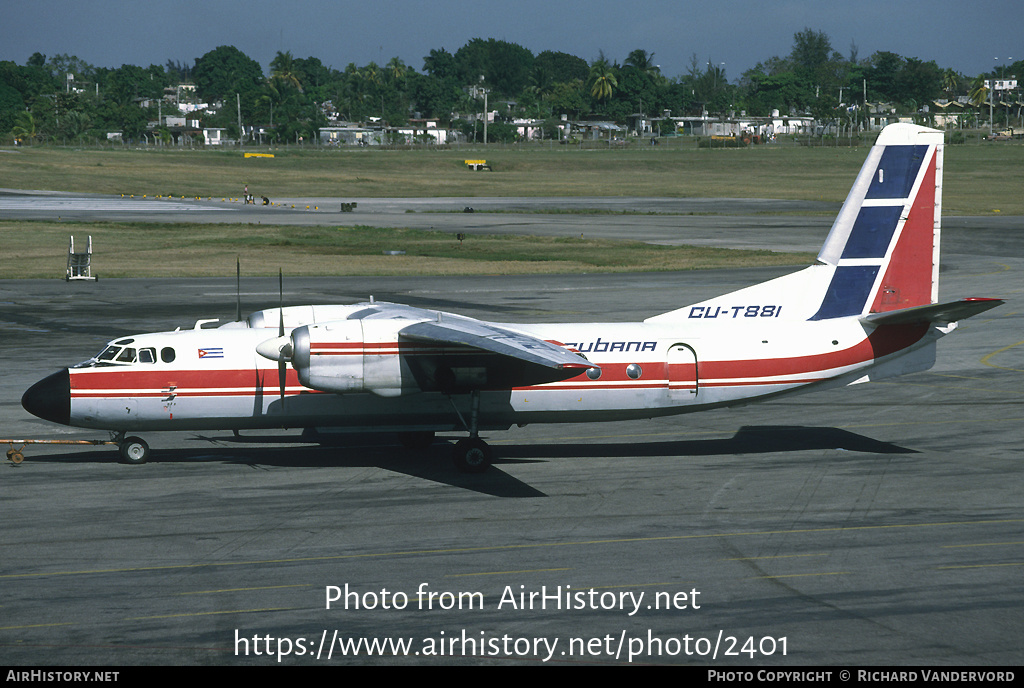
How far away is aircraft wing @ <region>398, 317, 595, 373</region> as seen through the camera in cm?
1828

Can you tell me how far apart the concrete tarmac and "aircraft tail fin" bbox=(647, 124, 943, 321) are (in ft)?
11.4

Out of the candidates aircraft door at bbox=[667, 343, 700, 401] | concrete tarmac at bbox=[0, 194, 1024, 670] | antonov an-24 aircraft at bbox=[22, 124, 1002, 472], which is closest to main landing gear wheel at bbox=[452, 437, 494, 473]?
antonov an-24 aircraft at bbox=[22, 124, 1002, 472]

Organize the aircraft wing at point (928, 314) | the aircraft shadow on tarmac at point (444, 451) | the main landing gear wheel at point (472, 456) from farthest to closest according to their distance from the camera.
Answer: the aircraft shadow on tarmac at point (444, 451), the main landing gear wheel at point (472, 456), the aircraft wing at point (928, 314)

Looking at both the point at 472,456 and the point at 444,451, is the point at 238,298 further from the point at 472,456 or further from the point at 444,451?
the point at 472,456

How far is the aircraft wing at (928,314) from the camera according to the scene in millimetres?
20705

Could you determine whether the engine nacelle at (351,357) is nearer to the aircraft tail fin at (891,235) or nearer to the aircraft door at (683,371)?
the aircraft door at (683,371)

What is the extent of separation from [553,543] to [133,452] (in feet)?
35.3

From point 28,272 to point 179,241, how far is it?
1376cm

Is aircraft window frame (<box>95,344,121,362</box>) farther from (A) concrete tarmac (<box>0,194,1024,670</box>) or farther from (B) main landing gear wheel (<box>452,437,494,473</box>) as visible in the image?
(B) main landing gear wheel (<box>452,437,494,473</box>)

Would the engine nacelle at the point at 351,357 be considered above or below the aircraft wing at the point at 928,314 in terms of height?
below

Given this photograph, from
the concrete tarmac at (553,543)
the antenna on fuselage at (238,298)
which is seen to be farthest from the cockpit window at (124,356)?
the concrete tarmac at (553,543)

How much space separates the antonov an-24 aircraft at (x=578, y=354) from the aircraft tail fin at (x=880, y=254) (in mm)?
34

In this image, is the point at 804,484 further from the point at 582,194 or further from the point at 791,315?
the point at 582,194

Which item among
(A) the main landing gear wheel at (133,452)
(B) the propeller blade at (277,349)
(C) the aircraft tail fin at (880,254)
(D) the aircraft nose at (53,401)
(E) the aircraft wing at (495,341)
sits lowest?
(A) the main landing gear wheel at (133,452)
